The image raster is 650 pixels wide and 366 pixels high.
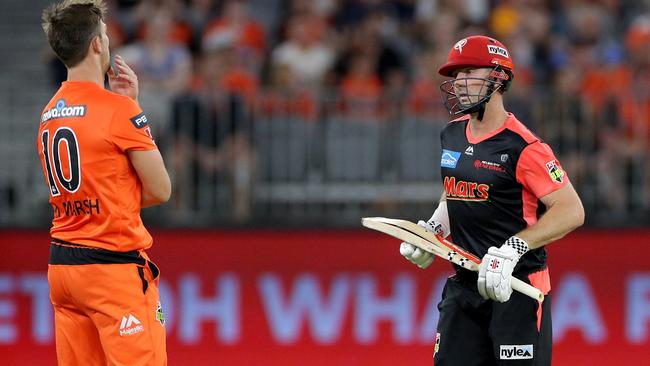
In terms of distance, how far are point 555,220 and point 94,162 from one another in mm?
2469

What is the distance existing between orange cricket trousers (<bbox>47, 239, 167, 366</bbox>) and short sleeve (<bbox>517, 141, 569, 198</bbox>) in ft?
6.96

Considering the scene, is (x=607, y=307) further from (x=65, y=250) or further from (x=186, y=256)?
(x=65, y=250)

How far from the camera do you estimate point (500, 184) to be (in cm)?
646

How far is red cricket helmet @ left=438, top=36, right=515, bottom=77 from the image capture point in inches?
255

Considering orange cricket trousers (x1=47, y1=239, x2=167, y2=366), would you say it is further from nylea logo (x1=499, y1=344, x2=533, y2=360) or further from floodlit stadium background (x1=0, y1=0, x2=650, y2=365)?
floodlit stadium background (x1=0, y1=0, x2=650, y2=365)

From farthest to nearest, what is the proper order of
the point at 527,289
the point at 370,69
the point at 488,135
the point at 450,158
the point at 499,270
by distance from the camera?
1. the point at 370,69
2. the point at 450,158
3. the point at 488,135
4. the point at 527,289
5. the point at 499,270

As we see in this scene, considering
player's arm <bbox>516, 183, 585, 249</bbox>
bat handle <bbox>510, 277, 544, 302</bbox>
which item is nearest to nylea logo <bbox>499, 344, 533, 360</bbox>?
bat handle <bbox>510, 277, 544, 302</bbox>

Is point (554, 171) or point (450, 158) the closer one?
point (554, 171)

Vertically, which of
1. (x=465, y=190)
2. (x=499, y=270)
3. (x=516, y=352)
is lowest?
(x=516, y=352)

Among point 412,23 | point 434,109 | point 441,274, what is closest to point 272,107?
point 434,109

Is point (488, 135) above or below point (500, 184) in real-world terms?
above

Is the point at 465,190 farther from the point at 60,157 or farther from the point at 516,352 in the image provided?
the point at 60,157

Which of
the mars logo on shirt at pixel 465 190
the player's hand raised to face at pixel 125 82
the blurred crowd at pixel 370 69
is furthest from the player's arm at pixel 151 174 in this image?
the blurred crowd at pixel 370 69

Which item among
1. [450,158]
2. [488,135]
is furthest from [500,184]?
[450,158]
